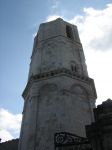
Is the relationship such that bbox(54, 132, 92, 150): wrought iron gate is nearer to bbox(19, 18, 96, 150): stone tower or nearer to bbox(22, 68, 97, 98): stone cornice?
bbox(19, 18, 96, 150): stone tower

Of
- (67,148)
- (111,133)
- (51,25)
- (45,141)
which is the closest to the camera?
(111,133)

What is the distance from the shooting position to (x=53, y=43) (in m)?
29.8

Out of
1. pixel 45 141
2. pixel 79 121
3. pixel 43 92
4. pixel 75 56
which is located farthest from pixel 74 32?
pixel 45 141

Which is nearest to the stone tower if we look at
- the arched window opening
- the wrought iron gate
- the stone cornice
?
the stone cornice

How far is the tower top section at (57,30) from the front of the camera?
3148 cm

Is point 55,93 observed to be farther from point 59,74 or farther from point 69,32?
point 69,32

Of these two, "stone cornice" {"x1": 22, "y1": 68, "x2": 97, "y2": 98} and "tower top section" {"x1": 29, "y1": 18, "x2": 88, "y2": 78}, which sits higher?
"tower top section" {"x1": 29, "y1": 18, "x2": 88, "y2": 78}

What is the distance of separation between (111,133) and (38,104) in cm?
1342

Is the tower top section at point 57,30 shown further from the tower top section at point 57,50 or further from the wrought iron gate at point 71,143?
the wrought iron gate at point 71,143

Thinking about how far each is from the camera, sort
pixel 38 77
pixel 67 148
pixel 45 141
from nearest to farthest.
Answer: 1. pixel 67 148
2. pixel 45 141
3. pixel 38 77

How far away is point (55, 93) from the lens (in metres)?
23.4

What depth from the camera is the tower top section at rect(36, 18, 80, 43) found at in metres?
31.5

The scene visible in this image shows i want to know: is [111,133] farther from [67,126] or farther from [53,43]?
[53,43]

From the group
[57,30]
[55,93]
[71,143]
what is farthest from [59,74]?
[71,143]
